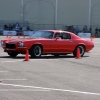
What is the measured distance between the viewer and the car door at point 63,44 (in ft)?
68.9

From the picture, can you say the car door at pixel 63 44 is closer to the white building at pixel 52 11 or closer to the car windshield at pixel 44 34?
the car windshield at pixel 44 34

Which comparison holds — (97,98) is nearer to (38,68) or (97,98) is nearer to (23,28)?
(38,68)

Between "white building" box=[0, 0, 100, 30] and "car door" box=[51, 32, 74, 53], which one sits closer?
"car door" box=[51, 32, 74, 53]

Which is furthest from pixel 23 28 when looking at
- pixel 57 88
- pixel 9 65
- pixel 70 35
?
pixel 57 88

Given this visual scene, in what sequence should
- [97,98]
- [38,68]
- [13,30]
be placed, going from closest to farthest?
[97,98] < [38,68] < [13,30]

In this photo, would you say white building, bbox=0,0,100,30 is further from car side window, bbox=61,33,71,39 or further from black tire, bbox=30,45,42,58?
black tire, bbox=30,45,42,58

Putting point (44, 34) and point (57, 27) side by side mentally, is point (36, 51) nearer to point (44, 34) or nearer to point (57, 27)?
point (44, 34)

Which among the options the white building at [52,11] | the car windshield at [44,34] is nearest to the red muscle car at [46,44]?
the car windshield at [44,34]

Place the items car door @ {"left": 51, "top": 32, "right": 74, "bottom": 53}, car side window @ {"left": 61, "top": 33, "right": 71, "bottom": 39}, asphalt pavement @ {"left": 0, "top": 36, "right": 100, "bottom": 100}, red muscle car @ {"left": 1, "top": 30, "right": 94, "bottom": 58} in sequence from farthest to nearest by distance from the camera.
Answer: car side window @ {"left": 61, "top": 33, "right": 71, "bottom": 39} < car door @ {"left": 51, "top": 32, "right": 74, "bottom": 53} < red muscle car @ {"left": 1, "top": 30, "right": 94, "bottom": 58} < asphalt pavement @ {"left": 0, "top": 36, "right": 100, "bottom": 100}

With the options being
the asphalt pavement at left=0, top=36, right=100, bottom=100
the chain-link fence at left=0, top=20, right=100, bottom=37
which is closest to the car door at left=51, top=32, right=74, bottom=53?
the asphalt pavement at left=0, top=36, right=100, bottom=100

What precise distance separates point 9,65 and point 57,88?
5.75 m

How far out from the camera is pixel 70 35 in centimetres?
2184

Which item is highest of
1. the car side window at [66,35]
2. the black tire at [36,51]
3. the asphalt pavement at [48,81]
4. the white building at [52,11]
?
the white building at [52,11]

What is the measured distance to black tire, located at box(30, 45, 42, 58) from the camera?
66.2 feet
